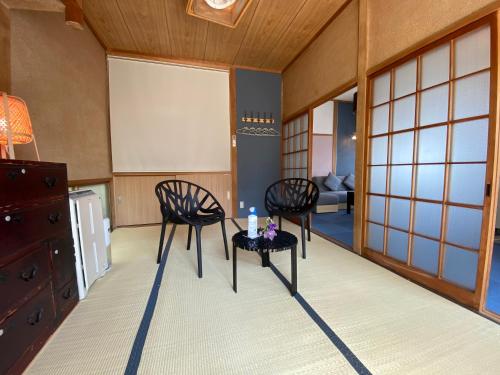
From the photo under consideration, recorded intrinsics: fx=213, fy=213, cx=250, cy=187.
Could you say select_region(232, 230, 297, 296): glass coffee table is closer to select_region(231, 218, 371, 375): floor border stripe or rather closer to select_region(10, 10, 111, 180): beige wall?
select_region(231, 218, 371, 375): floor border stripe

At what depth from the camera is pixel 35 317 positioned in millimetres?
1037

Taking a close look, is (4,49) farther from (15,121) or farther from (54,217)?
(54,217)

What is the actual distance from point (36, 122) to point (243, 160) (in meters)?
2.66

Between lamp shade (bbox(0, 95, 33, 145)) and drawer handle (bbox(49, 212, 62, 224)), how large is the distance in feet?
1.46

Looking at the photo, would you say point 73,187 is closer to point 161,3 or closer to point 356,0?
point 161,3

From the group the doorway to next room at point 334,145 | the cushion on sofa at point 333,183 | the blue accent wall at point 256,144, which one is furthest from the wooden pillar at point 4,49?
the cushion on sofa at point 333,183

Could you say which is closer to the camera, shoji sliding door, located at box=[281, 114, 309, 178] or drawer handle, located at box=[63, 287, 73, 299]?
drawer handle, located at box=[63, 287, 73, 299]

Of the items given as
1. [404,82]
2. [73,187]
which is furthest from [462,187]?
[73,187]

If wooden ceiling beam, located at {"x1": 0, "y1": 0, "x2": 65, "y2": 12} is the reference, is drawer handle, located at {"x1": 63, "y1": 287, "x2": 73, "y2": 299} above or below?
below

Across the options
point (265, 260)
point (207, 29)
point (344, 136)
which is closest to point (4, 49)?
point (207, 29)

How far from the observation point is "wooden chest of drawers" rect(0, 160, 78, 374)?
2.92ft

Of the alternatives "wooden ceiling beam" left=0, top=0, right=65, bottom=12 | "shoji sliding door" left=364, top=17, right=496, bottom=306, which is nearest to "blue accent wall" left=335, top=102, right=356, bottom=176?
"shoji sliding door" left=364, top=17, right=496, bottom=306

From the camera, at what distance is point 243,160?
3.82 meters

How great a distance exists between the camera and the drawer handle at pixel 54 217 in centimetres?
123
